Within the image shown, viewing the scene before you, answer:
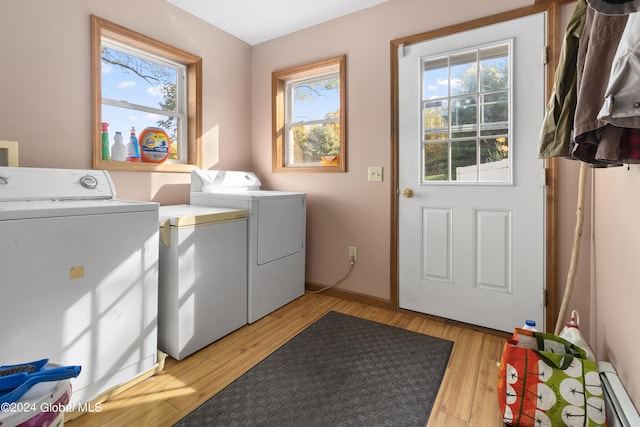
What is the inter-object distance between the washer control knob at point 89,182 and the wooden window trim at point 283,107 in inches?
59.3

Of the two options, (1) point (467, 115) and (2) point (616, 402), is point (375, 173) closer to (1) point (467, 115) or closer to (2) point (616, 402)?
(1) point (467, 115)

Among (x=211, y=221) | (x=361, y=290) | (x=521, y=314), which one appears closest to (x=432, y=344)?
(x=521, y=314)

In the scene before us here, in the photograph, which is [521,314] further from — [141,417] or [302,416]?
[141,417]

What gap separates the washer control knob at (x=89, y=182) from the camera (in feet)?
5.68

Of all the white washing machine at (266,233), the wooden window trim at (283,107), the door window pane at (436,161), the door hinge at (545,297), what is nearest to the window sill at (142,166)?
the white washing machine at (266,233)

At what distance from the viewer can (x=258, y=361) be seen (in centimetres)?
178

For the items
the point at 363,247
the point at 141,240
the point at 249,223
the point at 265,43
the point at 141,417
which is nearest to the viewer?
the point at 141,417

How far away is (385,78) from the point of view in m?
2.41

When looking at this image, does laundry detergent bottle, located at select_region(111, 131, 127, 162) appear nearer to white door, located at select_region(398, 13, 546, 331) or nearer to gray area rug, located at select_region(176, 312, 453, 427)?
gray area rug, located at select_region(176, 312, 453, 427)

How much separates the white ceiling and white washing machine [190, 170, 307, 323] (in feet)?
4.10

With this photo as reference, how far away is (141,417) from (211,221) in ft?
3.22

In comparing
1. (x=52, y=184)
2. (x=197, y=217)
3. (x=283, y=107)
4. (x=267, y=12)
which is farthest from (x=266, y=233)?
(x=267, y=12)

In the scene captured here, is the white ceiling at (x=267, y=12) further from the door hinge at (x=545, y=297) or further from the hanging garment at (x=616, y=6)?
the door hinge at (x=545, y=297)

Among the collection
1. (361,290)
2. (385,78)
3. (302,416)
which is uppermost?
(385,78)
